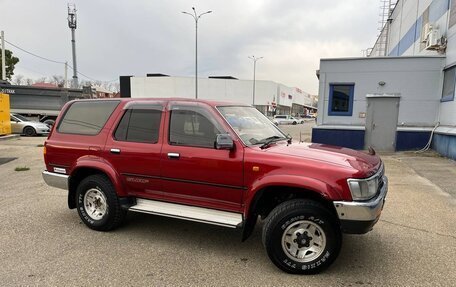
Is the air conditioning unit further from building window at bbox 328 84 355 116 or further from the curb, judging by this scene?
the curb

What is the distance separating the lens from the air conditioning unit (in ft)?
44.7

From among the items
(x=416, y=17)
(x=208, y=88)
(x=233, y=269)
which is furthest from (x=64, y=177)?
(x=208, y=88)

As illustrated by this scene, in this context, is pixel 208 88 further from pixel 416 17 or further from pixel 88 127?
pixel 88 127

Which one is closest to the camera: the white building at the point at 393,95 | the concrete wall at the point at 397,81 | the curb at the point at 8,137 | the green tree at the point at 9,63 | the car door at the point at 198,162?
the car door at the point at 198,162

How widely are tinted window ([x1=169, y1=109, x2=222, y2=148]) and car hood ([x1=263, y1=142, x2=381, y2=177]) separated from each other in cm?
71

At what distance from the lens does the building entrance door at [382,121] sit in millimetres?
13930

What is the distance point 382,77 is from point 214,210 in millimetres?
12263

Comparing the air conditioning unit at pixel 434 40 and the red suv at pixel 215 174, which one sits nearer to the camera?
the red suv at pixel 215 174

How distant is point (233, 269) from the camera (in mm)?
3775

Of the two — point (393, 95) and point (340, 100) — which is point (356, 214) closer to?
point (393, 95)

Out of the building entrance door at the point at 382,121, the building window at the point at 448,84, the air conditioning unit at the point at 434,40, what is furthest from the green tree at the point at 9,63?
the building window at the point at 448,84

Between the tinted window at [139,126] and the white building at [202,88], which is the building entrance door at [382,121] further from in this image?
the white building at [202,88]

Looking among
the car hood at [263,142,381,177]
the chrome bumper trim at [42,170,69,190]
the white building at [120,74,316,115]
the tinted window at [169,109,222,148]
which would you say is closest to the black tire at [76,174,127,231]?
the chrome bumper trim at [42,170,69,190]

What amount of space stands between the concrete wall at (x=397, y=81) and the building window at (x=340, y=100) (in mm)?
161
